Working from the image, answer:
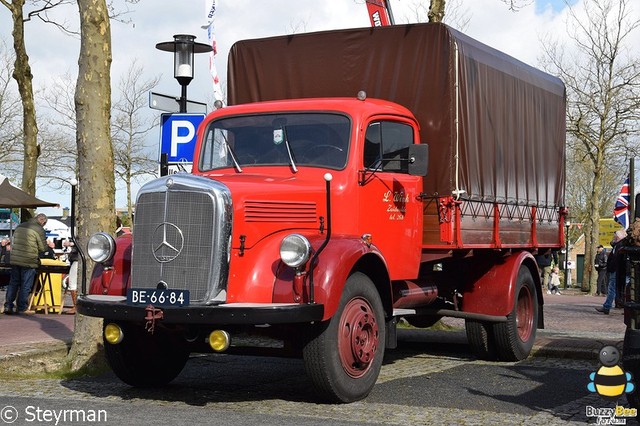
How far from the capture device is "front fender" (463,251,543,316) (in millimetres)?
11758

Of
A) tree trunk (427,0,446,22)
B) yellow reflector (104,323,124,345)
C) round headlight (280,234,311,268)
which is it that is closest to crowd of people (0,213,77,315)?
tree trunk (427,0,446,22)

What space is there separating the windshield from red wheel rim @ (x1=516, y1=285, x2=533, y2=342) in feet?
13.4

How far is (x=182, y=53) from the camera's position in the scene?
14.6 m

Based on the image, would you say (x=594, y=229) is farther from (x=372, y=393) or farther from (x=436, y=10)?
(x=372, y=393)

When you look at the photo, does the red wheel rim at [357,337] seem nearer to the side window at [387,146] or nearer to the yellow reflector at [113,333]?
the side window at [387,146]

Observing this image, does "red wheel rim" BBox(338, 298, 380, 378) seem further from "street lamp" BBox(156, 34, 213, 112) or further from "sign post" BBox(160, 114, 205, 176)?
"street lamp" BBox(156, 34, 213, 112)

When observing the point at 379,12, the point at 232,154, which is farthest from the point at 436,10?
the point at 232,154

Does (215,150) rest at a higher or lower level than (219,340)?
higher

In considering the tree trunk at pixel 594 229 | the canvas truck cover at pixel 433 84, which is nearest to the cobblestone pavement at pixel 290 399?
the canvas truck cover at pixel 433 84

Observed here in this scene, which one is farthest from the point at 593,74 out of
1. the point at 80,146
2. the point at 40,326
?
the point at 80,146

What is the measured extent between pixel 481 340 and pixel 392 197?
2966 millimetres

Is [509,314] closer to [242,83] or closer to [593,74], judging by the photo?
[242,83]

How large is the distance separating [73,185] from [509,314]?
5.34 meters

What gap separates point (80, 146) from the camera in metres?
10.8
